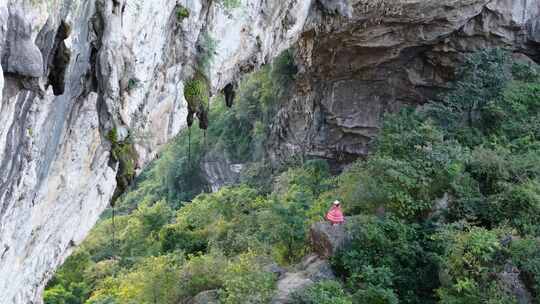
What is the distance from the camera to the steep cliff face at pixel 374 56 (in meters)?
11.8

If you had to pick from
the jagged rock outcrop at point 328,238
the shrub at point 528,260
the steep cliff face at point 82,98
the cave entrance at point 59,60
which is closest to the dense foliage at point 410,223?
the shrub at point 528,260

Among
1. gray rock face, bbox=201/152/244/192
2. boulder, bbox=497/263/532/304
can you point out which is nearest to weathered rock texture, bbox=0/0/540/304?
boulder, bbox=497/263/532/304

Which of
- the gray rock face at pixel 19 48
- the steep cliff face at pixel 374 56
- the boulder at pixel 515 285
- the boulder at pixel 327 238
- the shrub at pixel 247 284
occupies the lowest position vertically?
the shrub at pixel 247 284

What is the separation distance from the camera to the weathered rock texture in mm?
4414

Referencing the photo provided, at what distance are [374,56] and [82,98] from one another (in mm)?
9106

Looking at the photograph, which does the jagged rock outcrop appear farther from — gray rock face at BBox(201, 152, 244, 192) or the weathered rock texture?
gray rock face at BBox(201, 152, 244, 192)

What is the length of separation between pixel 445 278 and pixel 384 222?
1.35 m

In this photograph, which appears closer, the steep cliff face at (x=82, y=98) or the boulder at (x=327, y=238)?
the steep cliff face at (x=82, y=98)

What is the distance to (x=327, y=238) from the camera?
860 centimetres

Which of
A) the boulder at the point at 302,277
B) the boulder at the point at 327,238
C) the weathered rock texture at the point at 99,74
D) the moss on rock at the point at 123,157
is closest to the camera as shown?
the weathered rock texture at the point at 99,74

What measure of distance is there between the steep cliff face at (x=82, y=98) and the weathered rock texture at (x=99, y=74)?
0.01 metres

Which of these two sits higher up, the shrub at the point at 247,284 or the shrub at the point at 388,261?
the shrub at the point at 388,261

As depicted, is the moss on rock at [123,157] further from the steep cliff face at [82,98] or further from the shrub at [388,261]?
the shrub at [388,261]

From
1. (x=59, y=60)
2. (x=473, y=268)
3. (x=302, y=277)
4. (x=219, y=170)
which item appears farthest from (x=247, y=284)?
(x=219, y=170)
